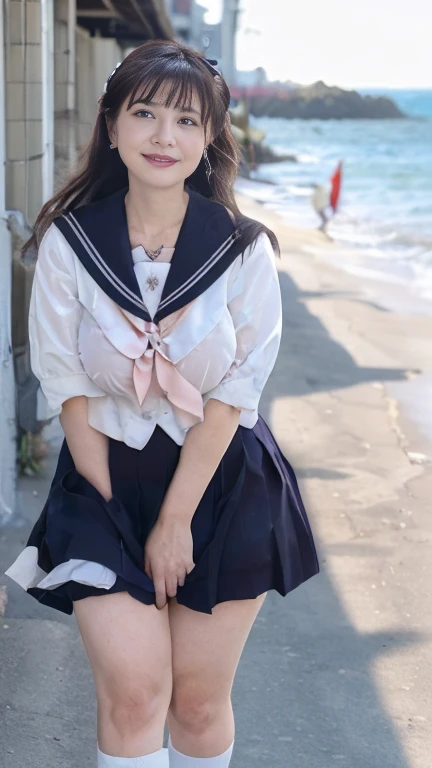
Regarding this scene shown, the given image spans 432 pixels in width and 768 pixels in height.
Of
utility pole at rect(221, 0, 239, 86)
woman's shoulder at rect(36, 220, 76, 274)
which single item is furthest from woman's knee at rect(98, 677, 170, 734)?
utility pole at rect(221, 0, 239, 86)

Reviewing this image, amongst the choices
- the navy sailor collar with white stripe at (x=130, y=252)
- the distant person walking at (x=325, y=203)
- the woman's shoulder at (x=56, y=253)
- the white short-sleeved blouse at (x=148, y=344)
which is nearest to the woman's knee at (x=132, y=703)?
the white short-sleeved blouse at (x=148, y=344)

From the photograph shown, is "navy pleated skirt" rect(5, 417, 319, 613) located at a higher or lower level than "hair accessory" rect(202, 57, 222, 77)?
lower

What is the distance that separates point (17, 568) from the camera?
7.43 ft

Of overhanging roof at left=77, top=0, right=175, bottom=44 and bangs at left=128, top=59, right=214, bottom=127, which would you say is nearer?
bangs at left=128, top=59, right=214, bottom=127

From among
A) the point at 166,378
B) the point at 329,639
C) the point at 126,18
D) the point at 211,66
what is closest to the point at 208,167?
the point at 211,66

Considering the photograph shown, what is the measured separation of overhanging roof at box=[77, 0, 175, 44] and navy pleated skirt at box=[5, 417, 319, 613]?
20.3 ft

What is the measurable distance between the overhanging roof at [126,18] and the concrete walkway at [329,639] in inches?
146

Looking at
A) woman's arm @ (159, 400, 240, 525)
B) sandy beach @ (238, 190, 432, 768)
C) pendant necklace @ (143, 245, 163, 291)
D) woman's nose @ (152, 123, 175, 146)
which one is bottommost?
sandy beach @ (238, 190, 432, 768)

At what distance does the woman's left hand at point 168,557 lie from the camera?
2113mm

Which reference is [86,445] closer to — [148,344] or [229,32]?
[148,344]

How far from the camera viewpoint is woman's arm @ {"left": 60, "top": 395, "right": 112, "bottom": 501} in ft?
7.10

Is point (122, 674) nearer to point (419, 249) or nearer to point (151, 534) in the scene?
point (151, 534)

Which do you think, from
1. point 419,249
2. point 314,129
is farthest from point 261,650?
point 314,129

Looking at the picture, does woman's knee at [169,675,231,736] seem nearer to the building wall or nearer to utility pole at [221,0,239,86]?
the building wall
